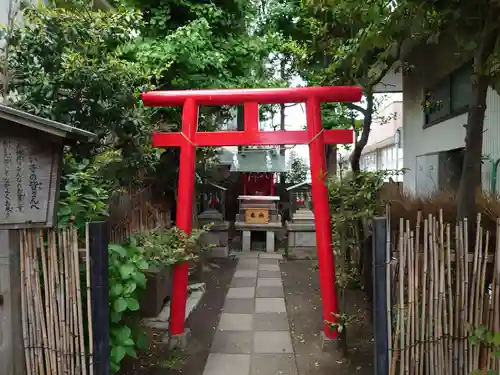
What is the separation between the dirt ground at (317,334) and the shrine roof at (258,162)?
5836 mm

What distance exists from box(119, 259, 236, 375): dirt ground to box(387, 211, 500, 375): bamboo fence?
7.86 ft

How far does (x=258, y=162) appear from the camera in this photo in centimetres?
1384

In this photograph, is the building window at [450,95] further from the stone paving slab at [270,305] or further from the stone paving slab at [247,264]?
the stone paving slab at [247,264]

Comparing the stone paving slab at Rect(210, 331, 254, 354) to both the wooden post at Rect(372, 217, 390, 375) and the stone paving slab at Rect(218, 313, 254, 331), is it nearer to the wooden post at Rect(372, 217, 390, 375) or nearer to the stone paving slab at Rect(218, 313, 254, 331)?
the stone paving slab at Rect(218, 313, 254, 331)

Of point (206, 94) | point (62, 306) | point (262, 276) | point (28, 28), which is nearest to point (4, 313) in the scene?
point (62, 306)

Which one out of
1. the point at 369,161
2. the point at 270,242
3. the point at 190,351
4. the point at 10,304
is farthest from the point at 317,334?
the point at 369,161

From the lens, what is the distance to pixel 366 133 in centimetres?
620

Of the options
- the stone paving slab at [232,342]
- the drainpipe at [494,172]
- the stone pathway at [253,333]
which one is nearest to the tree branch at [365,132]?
the drainpipe at [494,172]

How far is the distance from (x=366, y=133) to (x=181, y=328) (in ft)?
13.2

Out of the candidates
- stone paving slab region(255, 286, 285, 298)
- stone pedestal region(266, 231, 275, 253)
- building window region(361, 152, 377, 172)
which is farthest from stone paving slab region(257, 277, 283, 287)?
building window region(361, 152, 377, 172)

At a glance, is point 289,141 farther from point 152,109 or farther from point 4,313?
point 4,313

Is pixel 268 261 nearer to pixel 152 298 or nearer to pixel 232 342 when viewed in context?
pixel 152 298

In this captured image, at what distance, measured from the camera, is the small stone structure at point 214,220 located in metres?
11.0

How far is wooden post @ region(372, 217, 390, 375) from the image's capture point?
301 centimetres
